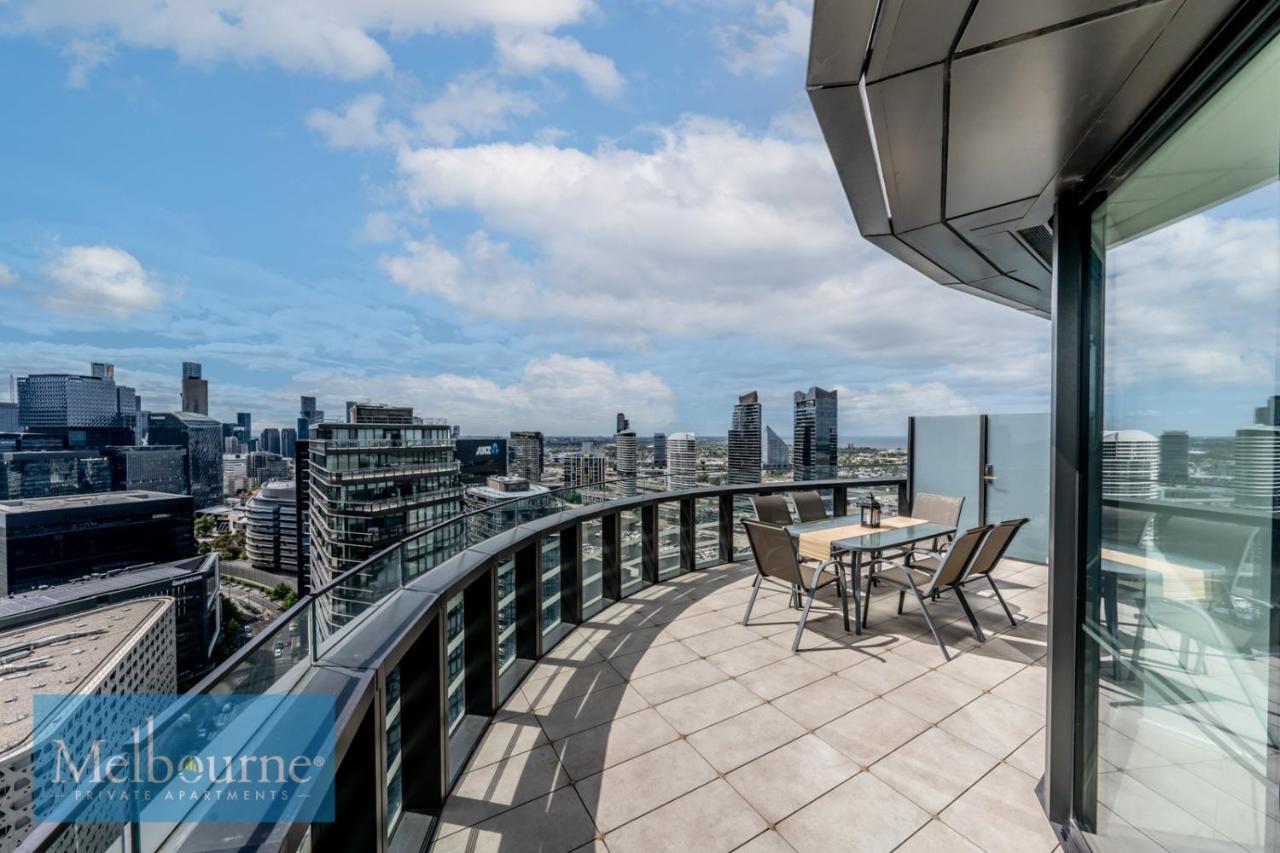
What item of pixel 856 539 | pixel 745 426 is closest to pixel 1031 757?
pixel 856 539

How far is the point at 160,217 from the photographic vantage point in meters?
41.7

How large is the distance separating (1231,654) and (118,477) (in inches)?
902

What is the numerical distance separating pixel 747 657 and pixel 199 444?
38.6 metres

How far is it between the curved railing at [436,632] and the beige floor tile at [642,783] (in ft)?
2.48

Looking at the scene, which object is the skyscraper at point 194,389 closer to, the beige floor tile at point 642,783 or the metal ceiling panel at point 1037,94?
the beige floor tile at point 642,783

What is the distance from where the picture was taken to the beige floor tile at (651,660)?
3703mm

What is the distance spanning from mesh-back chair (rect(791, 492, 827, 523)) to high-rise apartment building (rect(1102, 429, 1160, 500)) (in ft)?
13.5

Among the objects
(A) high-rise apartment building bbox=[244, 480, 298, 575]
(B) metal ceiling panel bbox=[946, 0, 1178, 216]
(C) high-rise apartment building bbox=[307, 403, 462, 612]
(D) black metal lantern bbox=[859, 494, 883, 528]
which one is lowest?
(A) high-rise apartment building bbox=[244, 480, 298, 575]

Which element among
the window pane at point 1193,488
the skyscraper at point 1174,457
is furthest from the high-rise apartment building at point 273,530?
the skyscraper at point 1174,457

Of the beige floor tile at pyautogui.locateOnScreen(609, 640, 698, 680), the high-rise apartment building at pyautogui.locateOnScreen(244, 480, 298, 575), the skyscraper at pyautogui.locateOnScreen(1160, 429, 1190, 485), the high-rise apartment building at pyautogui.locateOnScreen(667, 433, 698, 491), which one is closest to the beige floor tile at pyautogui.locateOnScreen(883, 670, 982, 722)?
the beige floor tile at pyautogui.locateOnScreen(609, 640, 698, 680)

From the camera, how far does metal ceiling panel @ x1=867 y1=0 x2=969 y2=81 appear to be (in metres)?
1.40

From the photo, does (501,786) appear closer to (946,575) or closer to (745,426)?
(946,575)

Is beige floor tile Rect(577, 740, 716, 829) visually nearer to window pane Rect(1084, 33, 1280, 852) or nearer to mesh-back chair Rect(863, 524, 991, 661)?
window pane Rect(1084, 33, 1280, 852)

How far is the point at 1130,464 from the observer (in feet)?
6.20
